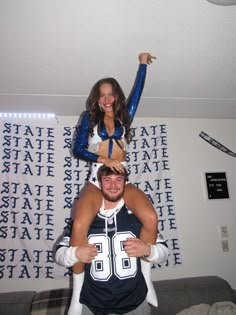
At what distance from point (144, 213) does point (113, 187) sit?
0.20m

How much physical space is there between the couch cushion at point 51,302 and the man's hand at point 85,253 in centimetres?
88

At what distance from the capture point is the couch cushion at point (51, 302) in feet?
5.26

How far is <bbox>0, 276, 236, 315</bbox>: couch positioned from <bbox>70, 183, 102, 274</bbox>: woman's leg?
2.62ft

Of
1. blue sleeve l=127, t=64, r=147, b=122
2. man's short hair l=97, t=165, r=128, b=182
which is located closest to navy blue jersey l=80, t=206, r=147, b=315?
man's short hair l=97, t=165, r=128, b=182

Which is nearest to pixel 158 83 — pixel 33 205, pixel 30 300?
pixel 33 205

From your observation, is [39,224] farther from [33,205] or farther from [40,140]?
[40,140]

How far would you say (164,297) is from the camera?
173 cm

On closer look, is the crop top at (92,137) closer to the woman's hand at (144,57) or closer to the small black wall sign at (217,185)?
the woman's hand at (144,57)

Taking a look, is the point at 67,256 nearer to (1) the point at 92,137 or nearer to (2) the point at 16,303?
(1) the point at 92,137

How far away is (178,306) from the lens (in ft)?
5.60

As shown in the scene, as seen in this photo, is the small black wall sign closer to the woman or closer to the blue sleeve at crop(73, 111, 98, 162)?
the woman

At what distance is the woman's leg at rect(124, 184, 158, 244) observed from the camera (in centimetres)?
109

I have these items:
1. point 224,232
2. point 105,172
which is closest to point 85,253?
point 105,172

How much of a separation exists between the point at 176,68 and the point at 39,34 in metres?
0.83
